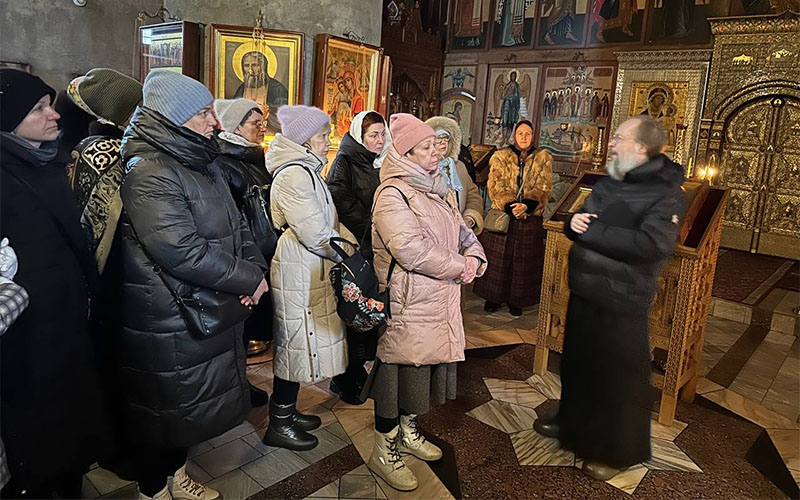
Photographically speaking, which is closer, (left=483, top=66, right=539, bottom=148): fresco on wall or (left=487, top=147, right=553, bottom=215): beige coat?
(left=487, top=147, right=553, bottom=215): beige coat

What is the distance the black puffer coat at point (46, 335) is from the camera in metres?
1.98

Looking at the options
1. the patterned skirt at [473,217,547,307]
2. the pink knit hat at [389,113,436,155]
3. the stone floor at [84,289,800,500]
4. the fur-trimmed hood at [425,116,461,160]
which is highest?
the fur-trimmed hood at [425,116,461,160]

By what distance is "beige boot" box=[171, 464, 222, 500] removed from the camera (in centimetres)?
247

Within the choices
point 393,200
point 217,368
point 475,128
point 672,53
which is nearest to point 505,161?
point 393,200

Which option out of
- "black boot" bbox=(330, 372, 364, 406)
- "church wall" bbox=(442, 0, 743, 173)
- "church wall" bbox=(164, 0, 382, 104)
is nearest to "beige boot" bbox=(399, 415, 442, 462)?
"black boot" bbox=(330, 372, 364, 406)

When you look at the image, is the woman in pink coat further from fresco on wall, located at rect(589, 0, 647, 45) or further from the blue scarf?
fresco on wall, located at rect(589, 0, 647, 45)

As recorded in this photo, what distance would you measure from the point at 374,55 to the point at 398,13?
186 inches

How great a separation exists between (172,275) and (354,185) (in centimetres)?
160

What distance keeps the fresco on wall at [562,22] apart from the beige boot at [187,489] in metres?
9.58

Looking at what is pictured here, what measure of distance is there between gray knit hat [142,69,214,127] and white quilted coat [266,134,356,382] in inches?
26.3

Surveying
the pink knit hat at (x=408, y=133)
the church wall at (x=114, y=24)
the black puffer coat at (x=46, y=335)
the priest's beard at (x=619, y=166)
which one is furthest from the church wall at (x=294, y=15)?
the priest's beard at (x=619, y=166)

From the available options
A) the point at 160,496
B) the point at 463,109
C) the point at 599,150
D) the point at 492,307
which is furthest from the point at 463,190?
the point at 463,109

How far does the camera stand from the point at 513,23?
420 inches

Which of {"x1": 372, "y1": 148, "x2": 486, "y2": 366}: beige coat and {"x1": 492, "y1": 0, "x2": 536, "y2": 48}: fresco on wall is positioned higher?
{"x1": 492, "y1": 0, "x2": 536, "y2": 48}: fresco on wall
